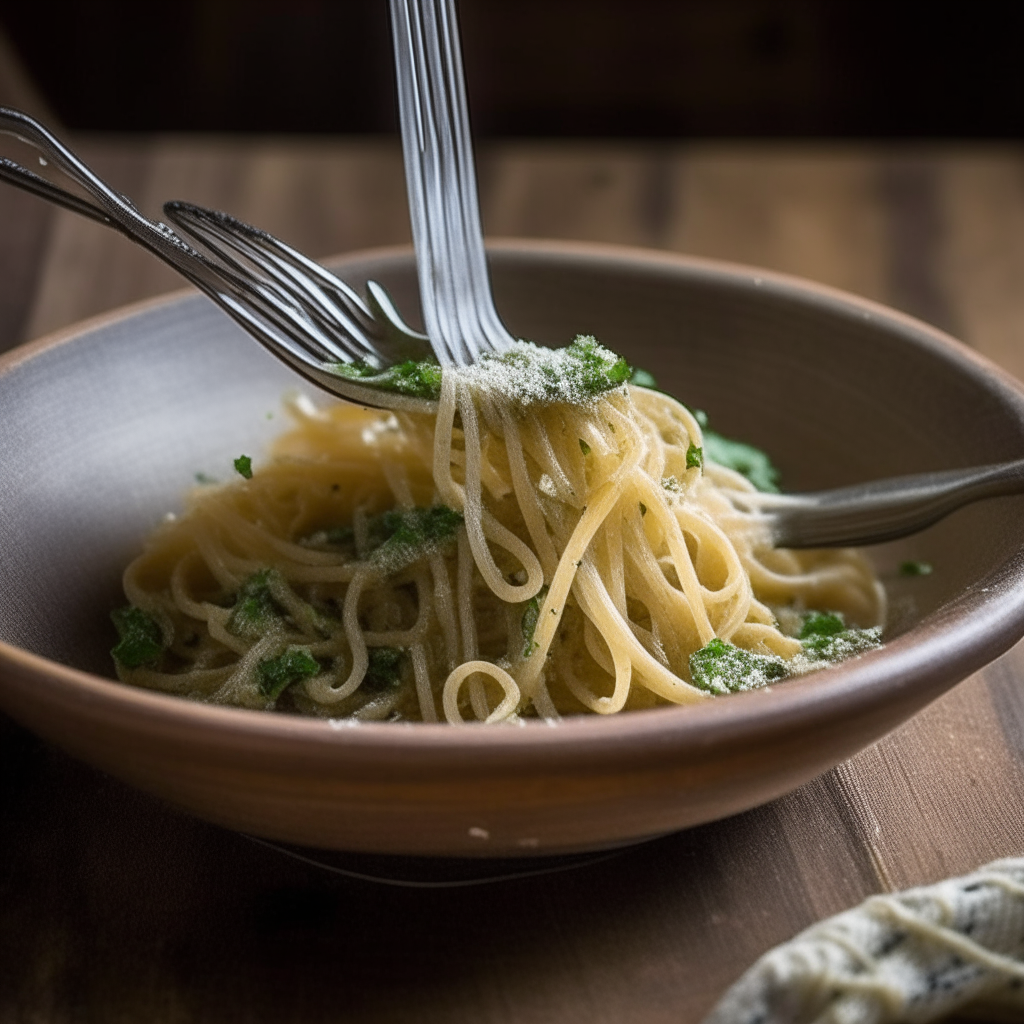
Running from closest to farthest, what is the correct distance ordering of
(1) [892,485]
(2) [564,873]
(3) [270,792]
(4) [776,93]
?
(3) [270,792], (2) [564,873], (1) [892,485], (4) [776,93]

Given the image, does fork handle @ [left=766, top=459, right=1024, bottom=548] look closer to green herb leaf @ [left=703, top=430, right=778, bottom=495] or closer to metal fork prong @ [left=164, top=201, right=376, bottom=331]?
green herb leaf @ [left=703, top=430, right=778, bottom=495]

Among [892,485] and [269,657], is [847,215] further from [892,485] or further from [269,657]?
[269,657]

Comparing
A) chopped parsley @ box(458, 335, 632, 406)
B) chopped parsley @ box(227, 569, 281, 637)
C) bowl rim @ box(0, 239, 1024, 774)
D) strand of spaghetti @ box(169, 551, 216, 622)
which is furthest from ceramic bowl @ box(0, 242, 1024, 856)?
chopped parsley @ box(458, 335, 632, 406)

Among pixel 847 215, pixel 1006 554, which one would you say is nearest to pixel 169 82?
pixel 847 215

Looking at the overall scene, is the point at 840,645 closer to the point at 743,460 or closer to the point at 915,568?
the point at 915,568

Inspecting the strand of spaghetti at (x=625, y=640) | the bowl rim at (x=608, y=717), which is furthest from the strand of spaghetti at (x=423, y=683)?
the bowl rim at (x=608, y=717)

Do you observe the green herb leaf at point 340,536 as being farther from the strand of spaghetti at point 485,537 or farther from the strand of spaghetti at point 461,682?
the strand of spaghetti at point 461,682

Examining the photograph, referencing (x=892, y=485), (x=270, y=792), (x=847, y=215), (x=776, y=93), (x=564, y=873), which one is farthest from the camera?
(x=776, y=93)
